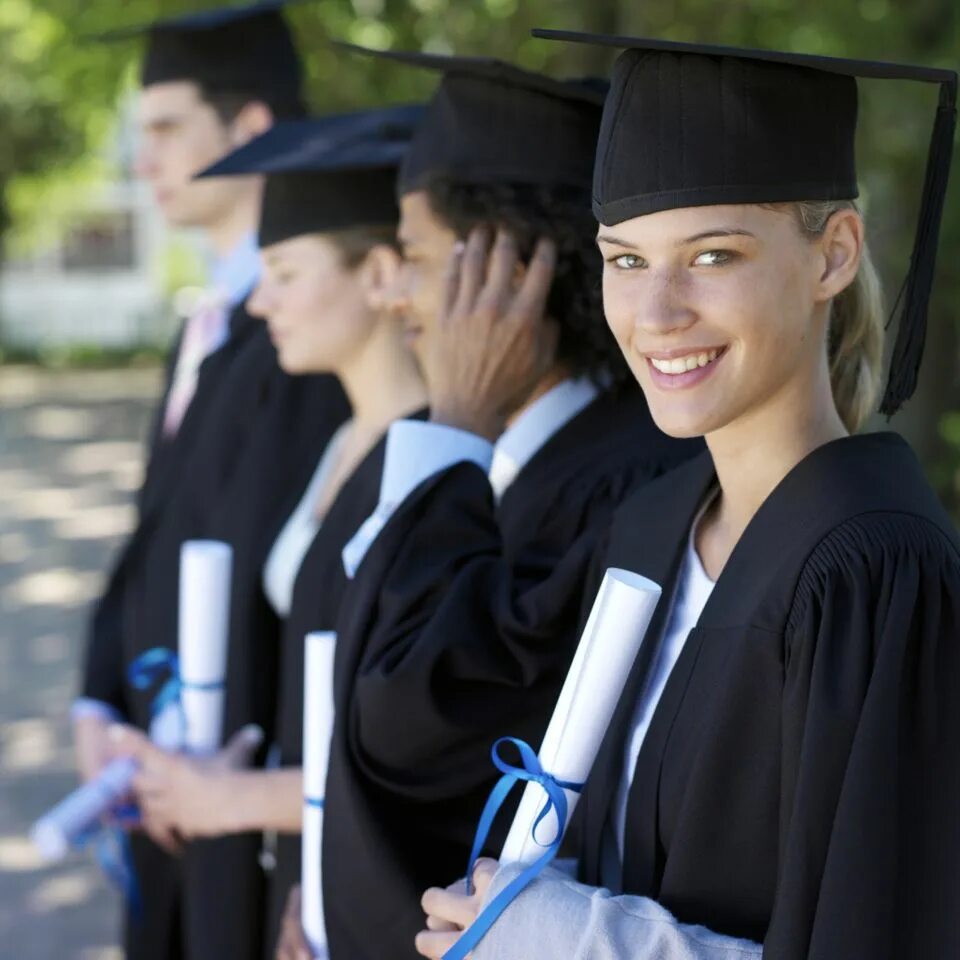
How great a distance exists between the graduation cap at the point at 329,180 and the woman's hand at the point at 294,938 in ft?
4.02

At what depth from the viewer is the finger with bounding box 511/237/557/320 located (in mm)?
2299

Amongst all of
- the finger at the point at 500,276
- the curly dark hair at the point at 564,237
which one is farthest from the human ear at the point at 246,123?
the finger at the point at 500,276

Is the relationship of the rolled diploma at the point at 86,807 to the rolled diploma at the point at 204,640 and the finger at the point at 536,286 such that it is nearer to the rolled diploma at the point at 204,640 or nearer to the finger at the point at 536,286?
the rolled diploma at the point at 204,640

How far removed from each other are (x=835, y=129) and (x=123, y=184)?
27456 mm

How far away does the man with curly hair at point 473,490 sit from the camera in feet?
6.71

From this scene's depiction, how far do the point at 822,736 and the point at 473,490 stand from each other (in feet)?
2.75

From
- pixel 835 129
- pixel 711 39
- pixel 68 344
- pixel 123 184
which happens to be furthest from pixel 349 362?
pixel 123 184

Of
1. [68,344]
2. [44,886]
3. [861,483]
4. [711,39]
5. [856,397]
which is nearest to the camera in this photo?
[861,483]

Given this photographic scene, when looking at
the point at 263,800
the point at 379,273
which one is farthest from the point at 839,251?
the point at 263,800

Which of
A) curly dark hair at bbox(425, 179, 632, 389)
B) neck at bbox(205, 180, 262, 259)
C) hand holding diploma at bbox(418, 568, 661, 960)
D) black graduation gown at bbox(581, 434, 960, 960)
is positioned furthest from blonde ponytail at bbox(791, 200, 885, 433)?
neck at bbox(205, 180, 262, 259)

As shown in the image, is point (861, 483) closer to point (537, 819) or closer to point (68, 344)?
point (537, 819)

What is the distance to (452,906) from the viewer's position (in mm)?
1837

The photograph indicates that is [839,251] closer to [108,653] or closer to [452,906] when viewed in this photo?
[452,906]

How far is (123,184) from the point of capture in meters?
27.7
